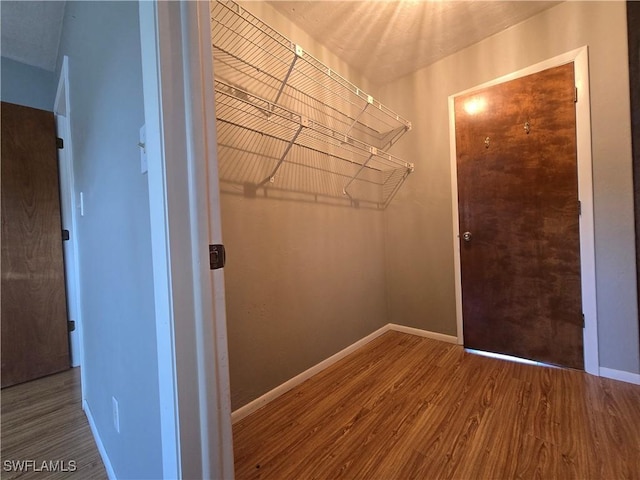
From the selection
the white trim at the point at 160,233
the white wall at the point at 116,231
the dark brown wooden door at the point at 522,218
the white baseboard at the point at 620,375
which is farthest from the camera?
the dark brown wooden door at the point at 522,218

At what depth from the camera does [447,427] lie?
1348mm

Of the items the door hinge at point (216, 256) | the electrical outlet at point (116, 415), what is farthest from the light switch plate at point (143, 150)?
the electrical outlet at point (116, 415)

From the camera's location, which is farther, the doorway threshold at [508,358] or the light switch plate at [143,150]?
the doorway threshold at [508,358]

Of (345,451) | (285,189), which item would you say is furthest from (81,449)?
(285,189)

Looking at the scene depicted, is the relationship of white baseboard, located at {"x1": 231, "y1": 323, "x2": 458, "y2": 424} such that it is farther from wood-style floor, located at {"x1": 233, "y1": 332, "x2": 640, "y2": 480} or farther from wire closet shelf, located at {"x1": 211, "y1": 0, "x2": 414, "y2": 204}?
wire closet shelf, located at {"x1": 211, "y1": 0, "x2": 414, "y2": 204}

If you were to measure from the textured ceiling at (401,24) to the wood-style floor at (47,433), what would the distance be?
2713 mm

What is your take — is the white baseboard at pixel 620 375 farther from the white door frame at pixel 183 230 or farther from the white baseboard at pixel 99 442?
the white baseboard at pixel 99 442

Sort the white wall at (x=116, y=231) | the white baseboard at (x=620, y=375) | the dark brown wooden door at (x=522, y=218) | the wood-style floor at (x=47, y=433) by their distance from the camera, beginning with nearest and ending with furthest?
1. the white wall at (x=116, y=231)
2. the wood-style floor at (x=47, y=433)
3. the white baseboard at (x=620, y=375)
4. the dark brown wooden door at (x=522, y=218)

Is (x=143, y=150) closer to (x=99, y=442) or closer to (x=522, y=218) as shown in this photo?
(x=99, y=442)

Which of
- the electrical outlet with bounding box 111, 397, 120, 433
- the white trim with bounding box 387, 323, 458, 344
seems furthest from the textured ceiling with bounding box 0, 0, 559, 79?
the white trim with bounding box 387, 323, 458, 344

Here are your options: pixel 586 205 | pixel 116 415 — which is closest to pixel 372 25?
pixel 586 205

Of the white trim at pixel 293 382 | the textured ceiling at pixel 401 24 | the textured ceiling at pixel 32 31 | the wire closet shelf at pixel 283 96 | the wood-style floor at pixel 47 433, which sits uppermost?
the textured ceiling at pixel 32 31

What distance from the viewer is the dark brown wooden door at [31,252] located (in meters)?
1.97

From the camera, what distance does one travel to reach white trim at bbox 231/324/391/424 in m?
1.50
